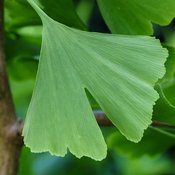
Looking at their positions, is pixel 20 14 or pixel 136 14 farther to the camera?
pixel 20 14

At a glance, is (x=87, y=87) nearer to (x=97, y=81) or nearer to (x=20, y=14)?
(x=97, y=81)

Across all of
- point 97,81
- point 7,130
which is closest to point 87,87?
point 97,81

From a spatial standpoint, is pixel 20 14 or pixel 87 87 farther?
pixel 20 14

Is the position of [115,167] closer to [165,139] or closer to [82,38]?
[165,139]

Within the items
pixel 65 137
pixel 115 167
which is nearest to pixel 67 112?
pixel 65 137

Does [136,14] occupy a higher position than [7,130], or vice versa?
[136,14]

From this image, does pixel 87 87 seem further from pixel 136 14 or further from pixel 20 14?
pixel 20 14
